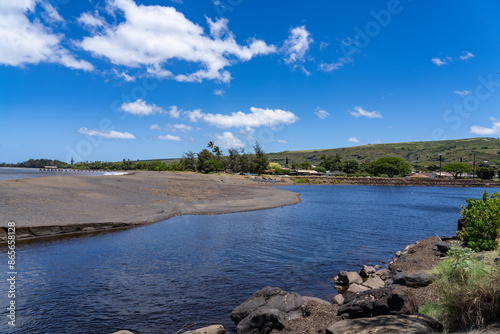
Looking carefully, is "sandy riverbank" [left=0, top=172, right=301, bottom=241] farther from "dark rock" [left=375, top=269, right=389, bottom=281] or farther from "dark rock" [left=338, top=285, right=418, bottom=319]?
"dark rock" [left=338, top=285, right=418, bottom=319]

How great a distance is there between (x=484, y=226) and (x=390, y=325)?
11080 millimetres

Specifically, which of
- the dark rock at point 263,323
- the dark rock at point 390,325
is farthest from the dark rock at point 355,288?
the dark rock at point 390,325

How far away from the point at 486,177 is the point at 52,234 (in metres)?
180

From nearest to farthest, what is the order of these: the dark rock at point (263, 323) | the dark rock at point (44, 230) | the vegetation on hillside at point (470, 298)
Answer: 1. the vegetation on hillside at point (470, 298)
2. the dark rock at point (263, 323)
3. the dark rock at point (44, 230)

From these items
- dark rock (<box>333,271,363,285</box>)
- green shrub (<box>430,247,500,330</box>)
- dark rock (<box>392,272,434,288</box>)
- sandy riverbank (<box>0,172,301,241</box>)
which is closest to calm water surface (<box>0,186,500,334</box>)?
dark rock (<box>333,271,363,285</box>)

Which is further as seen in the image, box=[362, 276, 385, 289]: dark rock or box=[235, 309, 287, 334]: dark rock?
box=[362, 276, 385, 289]: dark rock

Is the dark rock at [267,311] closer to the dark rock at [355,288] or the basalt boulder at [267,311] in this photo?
the basalt boulder at [267,311]

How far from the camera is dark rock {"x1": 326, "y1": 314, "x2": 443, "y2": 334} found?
20.3 feet

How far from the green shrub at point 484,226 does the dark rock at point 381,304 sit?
28.2 feet

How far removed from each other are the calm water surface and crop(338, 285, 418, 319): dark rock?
13.5 ft

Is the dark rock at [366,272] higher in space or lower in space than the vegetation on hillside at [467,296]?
lower

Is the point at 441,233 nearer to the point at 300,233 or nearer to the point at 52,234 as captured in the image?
the point at 300,233

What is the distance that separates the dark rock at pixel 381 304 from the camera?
24.3 ft

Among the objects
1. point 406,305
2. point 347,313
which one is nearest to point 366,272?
point 347,313
